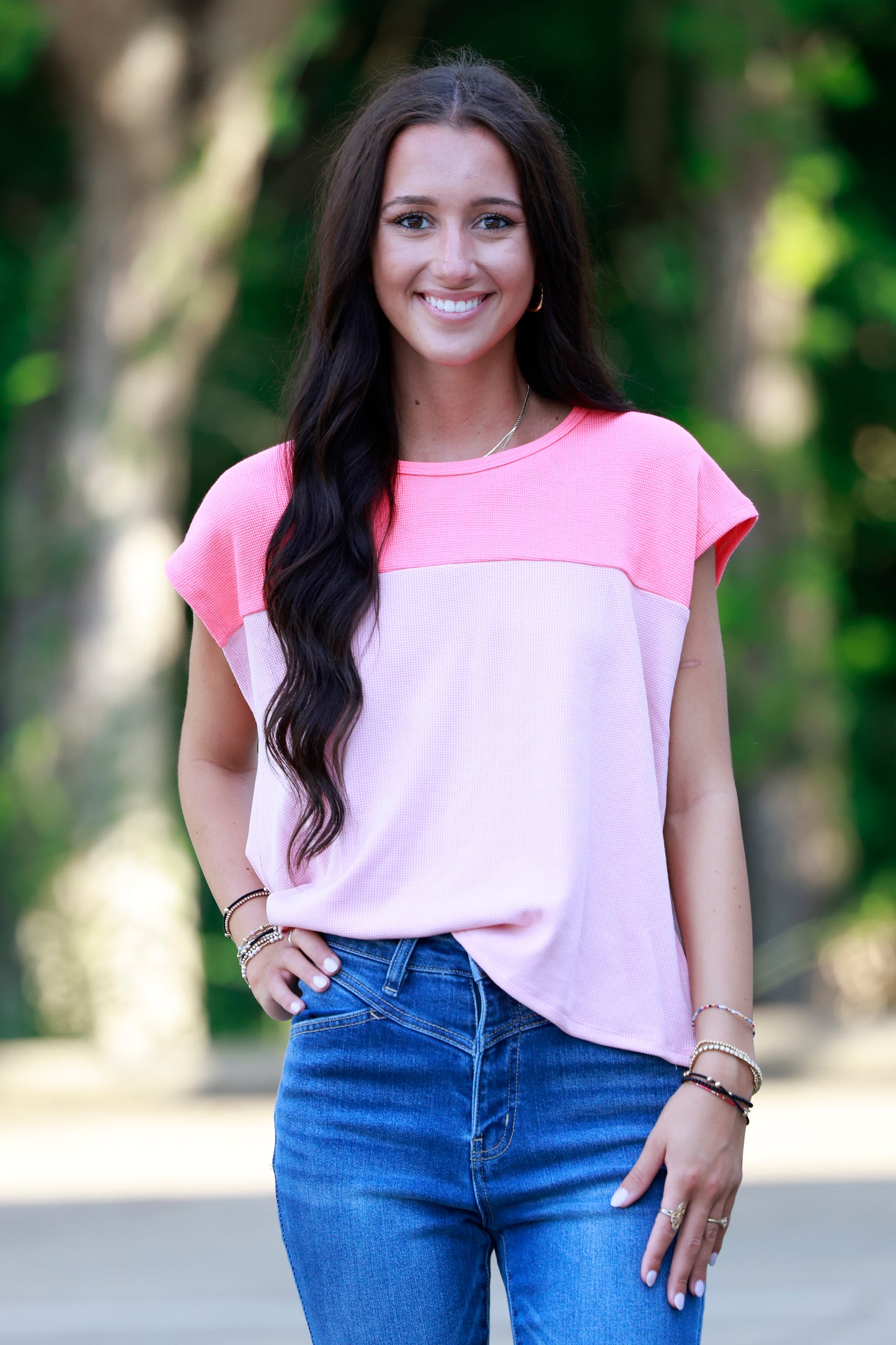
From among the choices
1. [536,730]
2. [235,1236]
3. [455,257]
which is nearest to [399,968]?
[536,730]

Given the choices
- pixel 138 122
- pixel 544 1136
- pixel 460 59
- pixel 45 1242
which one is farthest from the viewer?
pixel 138 122

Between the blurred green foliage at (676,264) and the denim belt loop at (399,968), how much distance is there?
709 cm

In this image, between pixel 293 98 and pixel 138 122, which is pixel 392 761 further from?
pixel 293 98

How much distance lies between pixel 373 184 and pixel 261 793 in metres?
0.67

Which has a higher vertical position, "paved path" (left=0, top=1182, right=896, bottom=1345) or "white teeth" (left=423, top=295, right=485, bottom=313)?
"white teeth" (left=423, top=295, right=485, bottom=313)

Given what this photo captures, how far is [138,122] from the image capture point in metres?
8.79

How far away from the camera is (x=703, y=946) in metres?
1.81

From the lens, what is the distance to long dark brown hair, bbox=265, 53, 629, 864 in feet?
6.01

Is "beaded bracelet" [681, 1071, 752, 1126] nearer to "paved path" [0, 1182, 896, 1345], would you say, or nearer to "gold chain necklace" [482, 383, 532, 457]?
"gold chain necklace" [482, 383, 532, 457]

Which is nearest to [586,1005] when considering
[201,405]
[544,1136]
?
[544,1136]

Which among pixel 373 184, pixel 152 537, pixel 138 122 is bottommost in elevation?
pixel 373 184

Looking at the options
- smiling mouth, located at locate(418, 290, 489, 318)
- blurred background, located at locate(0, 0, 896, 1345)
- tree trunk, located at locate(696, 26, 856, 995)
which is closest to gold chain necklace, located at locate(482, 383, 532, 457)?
smiling mouth, located at locate(418, 290, 489, 318)

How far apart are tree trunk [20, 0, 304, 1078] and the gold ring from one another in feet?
23.1

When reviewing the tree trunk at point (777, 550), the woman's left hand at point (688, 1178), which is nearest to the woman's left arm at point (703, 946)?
the woman's left hand at point (688, 1178)
